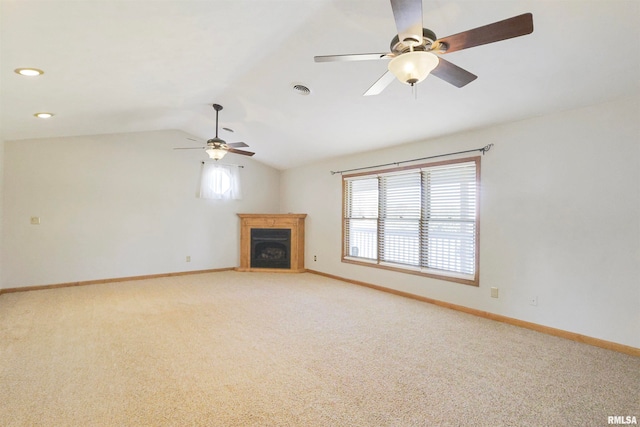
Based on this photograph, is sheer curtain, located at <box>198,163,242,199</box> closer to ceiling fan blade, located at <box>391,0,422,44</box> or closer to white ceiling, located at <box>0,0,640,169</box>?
white ceiling, located at <box>0,0,640,169</box>

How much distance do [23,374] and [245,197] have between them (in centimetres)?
530

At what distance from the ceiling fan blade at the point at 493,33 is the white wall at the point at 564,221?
2.21 meters

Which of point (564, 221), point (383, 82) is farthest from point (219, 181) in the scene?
point (564, 221)

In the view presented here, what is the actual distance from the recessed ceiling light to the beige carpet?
7.92ft

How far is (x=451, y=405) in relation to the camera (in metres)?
2.10

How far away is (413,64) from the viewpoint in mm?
1814

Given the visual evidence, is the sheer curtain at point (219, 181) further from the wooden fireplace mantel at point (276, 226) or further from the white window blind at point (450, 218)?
the white window blind at point (450, 218)

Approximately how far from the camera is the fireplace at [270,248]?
7.09m

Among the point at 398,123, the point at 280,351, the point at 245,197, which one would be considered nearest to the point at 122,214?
the point at 245,197

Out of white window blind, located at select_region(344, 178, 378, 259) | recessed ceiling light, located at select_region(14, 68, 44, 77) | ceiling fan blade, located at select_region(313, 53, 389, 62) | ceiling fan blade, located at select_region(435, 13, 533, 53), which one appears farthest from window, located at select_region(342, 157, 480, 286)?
recessed ceiling light, located at select_region(14, 68, 44, 77)

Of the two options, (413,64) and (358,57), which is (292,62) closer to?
(358,57)

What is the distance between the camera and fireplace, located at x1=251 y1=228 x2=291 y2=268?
709 cm

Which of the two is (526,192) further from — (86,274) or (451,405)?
(86,274)

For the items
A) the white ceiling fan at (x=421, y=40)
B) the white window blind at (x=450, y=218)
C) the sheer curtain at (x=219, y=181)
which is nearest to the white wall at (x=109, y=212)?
the sheer curtain at (x=219, y=181)
